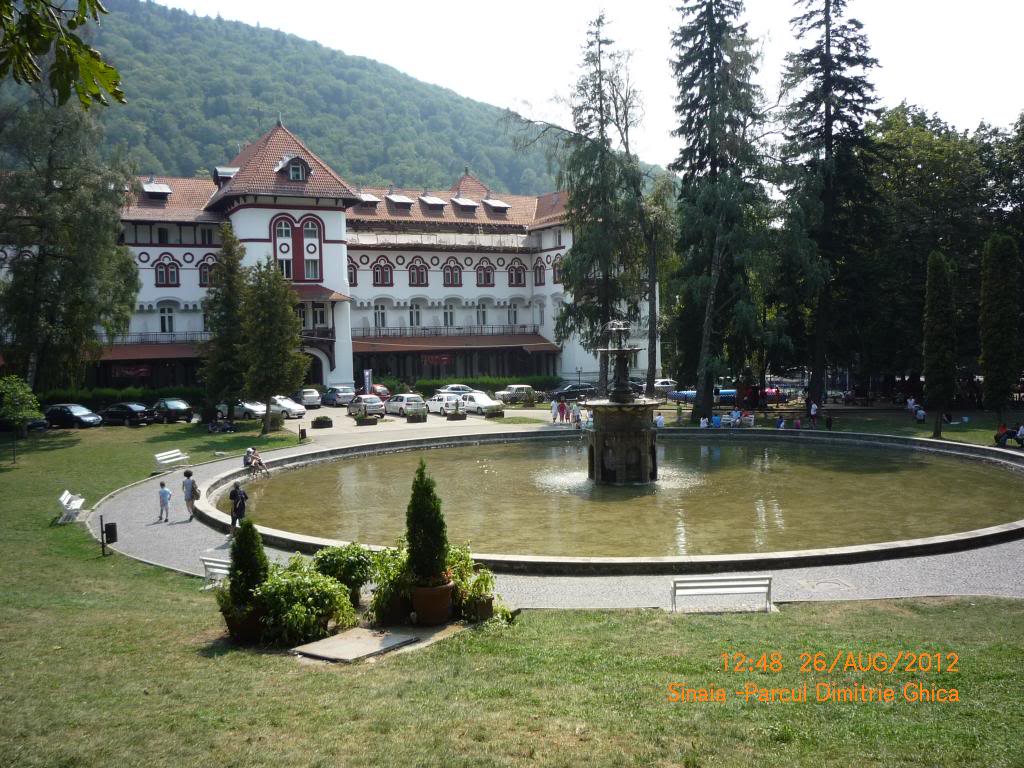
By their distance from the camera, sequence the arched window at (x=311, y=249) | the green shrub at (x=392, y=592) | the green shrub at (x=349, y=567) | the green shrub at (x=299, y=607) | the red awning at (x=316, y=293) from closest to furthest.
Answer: the green shrub at (x=299, y=607) → the green shrub at (x=392, y=592) → the green shrub at (x=349, y=567) → the red awning at (x=316, y=293) → the arched window at (x=311, y=249)

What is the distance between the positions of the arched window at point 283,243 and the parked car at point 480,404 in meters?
15.7

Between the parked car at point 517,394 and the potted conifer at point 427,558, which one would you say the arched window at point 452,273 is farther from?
the potted conifer at point 427,558

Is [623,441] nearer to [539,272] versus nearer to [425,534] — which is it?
[425,534]

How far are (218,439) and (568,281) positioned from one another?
18.5 metres

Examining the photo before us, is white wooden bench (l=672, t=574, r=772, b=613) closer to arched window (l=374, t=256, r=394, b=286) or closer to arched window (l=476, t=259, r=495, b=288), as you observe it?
arched window (l=374, t=256, r=394, b=286)

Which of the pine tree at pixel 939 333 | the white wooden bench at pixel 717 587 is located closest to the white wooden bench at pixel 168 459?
the white wooden bench at pixel 717 587

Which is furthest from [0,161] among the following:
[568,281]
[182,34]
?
[182,34]

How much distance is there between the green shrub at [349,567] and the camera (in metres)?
11.2

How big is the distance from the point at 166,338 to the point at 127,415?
13.2 m

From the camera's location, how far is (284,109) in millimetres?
129000

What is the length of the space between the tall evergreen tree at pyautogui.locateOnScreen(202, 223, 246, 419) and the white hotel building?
513 centimetres

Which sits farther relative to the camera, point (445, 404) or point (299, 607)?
point (445, 404)

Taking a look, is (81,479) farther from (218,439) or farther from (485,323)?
(485,323)

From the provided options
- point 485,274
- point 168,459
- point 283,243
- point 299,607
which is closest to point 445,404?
point 283,243
